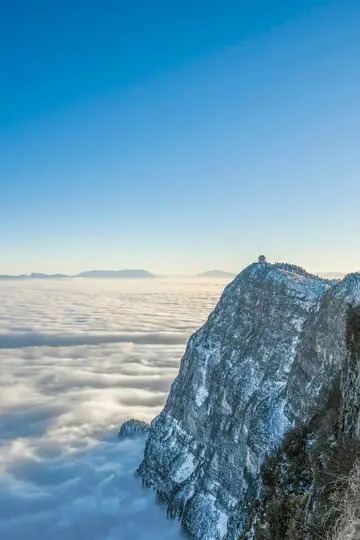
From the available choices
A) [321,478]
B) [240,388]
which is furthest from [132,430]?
[321,478]

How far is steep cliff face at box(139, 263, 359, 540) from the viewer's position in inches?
1729

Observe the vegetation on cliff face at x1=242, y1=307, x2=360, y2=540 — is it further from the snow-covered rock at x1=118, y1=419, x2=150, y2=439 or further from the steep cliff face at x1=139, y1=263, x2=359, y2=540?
the snow-covered rock at x1=118, y1=419, x2=150, y2=439

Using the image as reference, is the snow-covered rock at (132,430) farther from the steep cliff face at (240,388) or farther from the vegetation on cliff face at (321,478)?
the vegetation on cliff face at (321,478)

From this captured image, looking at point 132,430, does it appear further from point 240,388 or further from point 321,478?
point 321,478

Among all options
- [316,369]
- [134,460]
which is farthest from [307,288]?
[134,460]

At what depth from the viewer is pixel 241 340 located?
207 feet

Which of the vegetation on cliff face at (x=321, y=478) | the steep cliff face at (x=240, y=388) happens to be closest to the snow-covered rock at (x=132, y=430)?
the steep cliff face at (x=240, y=388)

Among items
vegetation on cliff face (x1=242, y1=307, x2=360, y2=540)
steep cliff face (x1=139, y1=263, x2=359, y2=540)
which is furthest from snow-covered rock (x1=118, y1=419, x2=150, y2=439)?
vegetation on cliff face (x1=242, y1=307, x2=360, y2=540)

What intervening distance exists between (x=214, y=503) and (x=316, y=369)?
25562 millimetres

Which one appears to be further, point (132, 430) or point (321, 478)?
point (132, 430)

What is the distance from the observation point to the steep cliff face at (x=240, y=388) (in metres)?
43.9

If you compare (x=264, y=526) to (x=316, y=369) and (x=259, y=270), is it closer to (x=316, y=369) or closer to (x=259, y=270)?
(x=316, y=369)

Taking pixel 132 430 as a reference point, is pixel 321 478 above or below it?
above

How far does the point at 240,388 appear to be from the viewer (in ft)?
189
